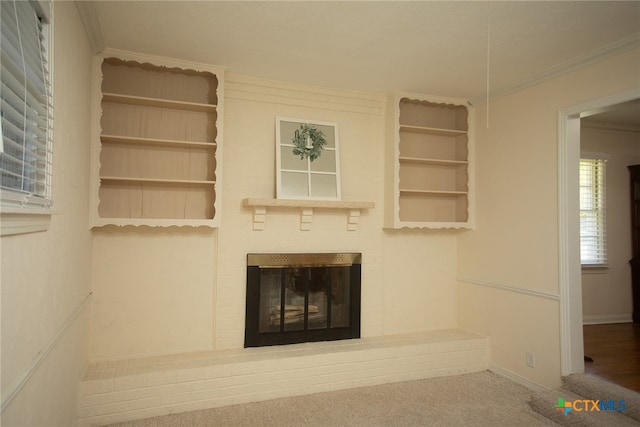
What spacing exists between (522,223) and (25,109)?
3.57 meters

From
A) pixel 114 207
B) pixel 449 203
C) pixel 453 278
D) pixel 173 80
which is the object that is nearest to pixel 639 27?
pixel 449 203

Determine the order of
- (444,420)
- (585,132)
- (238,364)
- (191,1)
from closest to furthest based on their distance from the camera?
(191,1) < (444,420) < (238,364) < (585,132)

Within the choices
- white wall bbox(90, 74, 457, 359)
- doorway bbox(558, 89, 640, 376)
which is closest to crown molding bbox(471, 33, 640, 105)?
doorway bbox(558, 89, 640, 376)

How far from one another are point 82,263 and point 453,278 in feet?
11.4

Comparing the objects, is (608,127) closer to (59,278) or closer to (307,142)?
(307,142)

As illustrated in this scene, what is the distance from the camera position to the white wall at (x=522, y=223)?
3139 mm

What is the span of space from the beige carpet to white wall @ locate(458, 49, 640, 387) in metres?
0.46

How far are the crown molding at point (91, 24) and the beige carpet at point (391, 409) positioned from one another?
2.66m

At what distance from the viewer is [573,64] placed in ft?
9.98

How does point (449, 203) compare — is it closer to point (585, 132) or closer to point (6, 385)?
point (585, 132)

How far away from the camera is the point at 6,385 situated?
1200mm

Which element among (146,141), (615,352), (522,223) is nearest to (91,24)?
(146,141)

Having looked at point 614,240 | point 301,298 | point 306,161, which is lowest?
point 301,298

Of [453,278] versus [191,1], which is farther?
[453,278]
